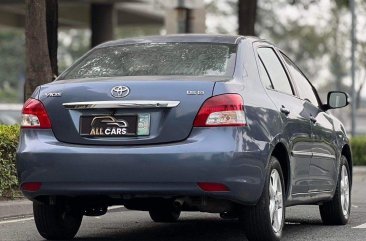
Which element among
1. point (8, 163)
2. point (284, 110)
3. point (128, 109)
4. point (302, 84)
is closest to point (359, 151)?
point (8, 163)

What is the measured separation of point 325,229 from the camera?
31.9 ft

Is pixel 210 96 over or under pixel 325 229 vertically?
over

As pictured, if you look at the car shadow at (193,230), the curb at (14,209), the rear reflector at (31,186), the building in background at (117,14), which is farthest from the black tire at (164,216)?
the building in background at (117,14)

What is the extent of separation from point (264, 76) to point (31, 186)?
6.53ft

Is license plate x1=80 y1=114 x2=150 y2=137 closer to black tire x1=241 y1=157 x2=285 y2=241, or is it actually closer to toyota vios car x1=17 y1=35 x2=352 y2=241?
toyota vios car x1=17 y1=35 x2=352 y2=241

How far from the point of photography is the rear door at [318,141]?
9141 millimetres

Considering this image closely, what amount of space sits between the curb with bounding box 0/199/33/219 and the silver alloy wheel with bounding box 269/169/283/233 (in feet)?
10.6

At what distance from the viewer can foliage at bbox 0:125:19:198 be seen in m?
11.1

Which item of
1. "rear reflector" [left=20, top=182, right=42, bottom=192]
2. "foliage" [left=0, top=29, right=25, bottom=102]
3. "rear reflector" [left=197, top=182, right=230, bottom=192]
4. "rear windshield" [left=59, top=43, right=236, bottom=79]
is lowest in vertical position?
"foliage" [left=0, top=29, right=25, bottom=102]

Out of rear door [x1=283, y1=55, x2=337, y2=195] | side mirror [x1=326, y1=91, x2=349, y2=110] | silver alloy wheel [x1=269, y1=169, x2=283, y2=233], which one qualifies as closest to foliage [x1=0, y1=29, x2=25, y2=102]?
side mirror [x1=326, y1=91, x2=349, y2=110]

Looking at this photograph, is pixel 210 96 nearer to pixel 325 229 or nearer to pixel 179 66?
pixel 179 66

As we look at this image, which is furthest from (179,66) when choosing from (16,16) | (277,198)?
(16,16)

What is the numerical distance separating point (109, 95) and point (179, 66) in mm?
718

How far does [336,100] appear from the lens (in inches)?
397
